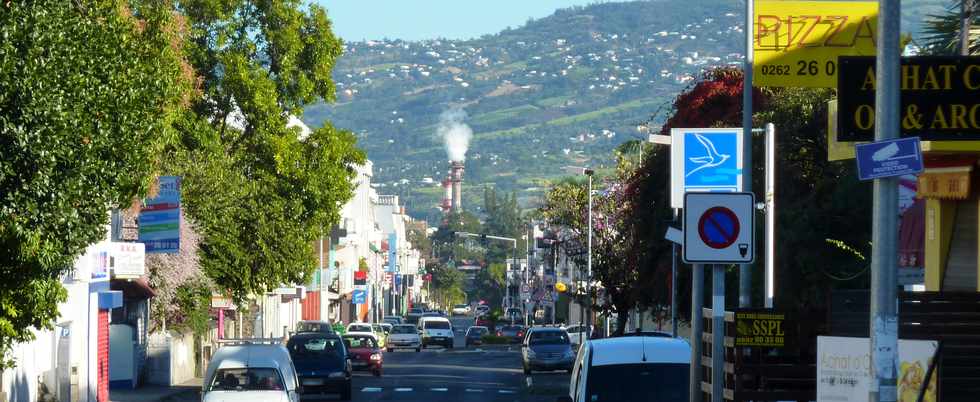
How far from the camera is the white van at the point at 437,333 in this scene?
76.9 meters

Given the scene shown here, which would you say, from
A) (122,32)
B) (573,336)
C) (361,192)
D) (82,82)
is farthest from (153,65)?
(361,192)

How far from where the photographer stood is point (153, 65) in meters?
22.3

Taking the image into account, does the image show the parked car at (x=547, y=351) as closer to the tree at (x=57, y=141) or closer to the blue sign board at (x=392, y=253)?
the tree at (x=57, y=141)

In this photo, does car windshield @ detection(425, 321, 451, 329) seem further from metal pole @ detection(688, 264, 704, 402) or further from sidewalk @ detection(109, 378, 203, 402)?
metal pole @ detection(688, 264, 704, 402)

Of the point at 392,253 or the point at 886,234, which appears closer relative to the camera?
the point at 886,234

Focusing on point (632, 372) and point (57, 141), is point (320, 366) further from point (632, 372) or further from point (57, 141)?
point (57, 141)

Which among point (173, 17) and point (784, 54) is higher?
point (173, 17)

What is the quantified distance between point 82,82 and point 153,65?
5.07 m

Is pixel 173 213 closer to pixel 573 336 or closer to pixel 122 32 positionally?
pixel 122 32

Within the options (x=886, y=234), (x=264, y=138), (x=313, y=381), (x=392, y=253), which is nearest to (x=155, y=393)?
(x=313, y=381)

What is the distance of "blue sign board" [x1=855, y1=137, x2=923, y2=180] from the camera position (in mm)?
10922

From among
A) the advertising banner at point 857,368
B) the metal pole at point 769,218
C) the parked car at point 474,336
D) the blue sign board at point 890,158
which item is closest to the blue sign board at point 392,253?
the parked car at point 474,336

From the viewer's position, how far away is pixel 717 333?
14.0m

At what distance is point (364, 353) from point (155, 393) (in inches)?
460
